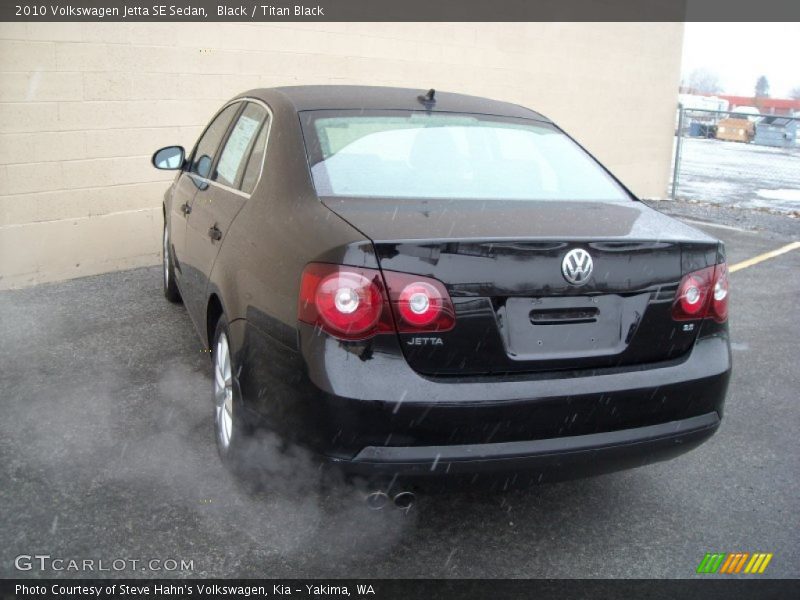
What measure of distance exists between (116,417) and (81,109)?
3563 millimetres

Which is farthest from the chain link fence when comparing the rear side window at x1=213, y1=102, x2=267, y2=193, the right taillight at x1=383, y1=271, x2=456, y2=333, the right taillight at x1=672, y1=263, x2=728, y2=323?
the right taillight at x1=383, y1=271, x2=456, y2=333

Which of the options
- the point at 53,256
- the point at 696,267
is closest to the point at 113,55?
the point at 53,256

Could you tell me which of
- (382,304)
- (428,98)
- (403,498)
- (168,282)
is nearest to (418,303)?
(382,304)

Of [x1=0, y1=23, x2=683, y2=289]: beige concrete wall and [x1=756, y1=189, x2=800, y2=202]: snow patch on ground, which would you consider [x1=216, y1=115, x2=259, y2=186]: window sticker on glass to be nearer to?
[x1=0, y1=23, x2=683, y2=289]: beige concrete wall

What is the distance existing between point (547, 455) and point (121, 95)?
5.58 metres

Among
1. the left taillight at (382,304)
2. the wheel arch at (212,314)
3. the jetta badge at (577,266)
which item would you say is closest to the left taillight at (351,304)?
the left taillight at (382,304)

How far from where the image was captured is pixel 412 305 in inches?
102

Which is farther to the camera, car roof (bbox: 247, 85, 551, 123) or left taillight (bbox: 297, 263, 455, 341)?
car roof (bbox: 247, 85, 551, 123)

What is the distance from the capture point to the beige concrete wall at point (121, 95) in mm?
6438

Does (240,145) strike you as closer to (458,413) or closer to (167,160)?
(167,160)

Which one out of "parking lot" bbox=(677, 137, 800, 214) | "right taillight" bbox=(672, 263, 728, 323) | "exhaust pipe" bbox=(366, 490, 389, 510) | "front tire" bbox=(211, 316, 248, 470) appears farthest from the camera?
"parking lot" bbox=(677, 137, 800, 214)

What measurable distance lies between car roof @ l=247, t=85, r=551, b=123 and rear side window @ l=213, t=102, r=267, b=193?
4.0 inches

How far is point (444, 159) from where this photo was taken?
141 inches

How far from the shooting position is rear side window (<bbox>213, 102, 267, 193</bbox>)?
12.7ft
